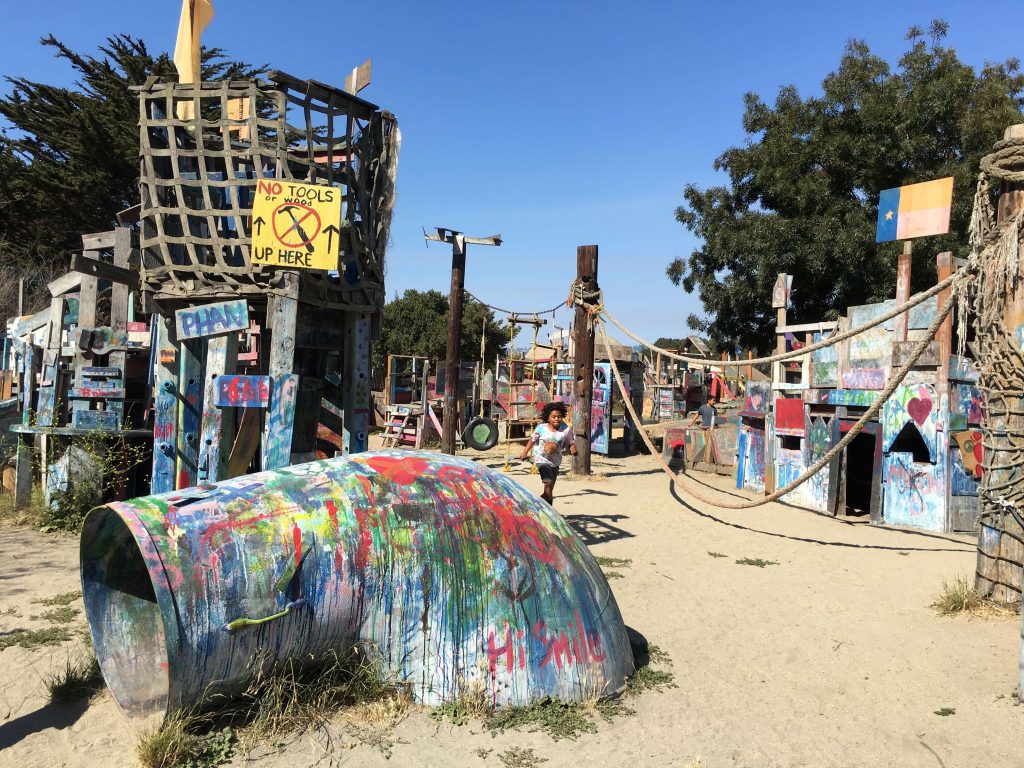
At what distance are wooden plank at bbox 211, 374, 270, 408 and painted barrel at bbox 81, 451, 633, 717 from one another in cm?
206

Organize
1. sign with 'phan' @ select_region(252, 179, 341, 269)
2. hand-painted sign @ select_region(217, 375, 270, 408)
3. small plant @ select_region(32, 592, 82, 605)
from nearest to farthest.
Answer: small plant @ select_region(32, 592, 82, 605) → hand-painted sign @ select_region(217, 375, 270, 408) → sign with 'phan' @ select_region(252, 179, 341, 269)

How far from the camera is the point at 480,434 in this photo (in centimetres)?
1872

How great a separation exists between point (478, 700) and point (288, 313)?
3827 millimetres

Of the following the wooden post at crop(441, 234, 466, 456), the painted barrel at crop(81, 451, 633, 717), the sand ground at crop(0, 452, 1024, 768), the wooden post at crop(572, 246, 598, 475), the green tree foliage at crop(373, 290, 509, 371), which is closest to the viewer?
the painted barrel at crop(81, 451, 633, 717)

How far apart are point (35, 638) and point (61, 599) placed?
92cm

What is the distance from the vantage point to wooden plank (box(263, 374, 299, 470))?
5869 mm

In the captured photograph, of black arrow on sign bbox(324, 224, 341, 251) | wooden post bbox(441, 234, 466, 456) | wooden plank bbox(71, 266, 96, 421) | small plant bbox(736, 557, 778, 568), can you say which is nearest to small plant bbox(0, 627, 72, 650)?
black arrow on sign bbox(324, 224, 341, 251)

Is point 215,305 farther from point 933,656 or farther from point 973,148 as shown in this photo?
point 973,148

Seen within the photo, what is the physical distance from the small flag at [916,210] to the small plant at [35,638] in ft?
34.1

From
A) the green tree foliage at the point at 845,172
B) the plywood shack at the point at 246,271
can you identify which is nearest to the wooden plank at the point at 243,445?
the plywood shack at the point at 246,271

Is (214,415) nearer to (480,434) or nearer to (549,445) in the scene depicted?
(549,445)

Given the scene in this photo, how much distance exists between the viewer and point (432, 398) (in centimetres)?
2112

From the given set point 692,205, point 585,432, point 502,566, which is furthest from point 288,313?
point 692,205

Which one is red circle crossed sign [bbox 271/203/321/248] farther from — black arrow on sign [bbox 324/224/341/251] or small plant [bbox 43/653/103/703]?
small plant [bbox 43/653/103/703]
